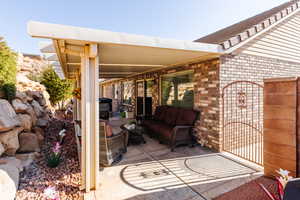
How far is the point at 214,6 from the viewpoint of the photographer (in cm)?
639

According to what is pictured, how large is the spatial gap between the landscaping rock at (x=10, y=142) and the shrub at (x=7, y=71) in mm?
1313

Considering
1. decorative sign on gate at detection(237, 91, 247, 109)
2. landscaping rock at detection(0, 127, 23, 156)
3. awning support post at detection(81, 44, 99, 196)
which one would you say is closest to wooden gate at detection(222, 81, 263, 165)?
decorative sign on gate at detection(237, 91, 247, 109)

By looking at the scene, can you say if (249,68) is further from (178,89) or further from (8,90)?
(8,90)

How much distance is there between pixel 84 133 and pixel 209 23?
8209mm

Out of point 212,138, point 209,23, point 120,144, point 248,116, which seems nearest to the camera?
point 120,144

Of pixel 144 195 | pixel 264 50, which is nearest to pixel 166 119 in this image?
pixel 144 195

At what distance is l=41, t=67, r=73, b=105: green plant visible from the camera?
363 inches

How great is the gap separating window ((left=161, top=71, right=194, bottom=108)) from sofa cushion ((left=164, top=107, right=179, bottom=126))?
1.38 ft

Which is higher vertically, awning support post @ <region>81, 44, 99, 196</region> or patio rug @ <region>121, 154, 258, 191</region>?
awning support post @ <region>81, 44, 99, 196</region>

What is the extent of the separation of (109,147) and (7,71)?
3.69 meters

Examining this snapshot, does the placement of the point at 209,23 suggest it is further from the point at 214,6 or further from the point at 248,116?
the point at 248,116

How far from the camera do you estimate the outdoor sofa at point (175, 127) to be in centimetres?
444

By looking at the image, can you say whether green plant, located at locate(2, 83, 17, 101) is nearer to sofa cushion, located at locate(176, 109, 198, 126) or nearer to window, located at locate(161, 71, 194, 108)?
sofa cushion, located at locate(176, 109, 198, 126)

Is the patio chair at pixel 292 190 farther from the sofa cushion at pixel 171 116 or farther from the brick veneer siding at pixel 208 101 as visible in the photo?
the sofa cushion at pixel 171 116
